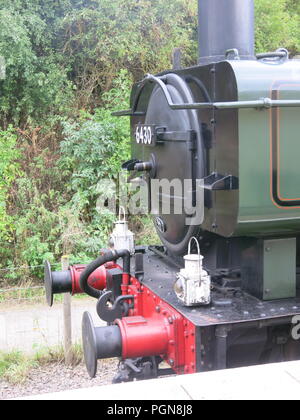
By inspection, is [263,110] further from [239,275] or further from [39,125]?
[39,125]

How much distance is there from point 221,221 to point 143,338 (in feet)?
2.24

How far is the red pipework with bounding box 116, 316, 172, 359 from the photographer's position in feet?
8.23

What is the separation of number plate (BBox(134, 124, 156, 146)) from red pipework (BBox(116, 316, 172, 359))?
1072mm

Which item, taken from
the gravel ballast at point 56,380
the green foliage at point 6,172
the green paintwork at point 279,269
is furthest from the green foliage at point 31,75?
the green paintwork at point 279,269

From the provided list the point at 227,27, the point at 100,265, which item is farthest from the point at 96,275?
the point at 227,27

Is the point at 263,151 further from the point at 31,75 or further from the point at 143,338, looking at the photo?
the point at 31,75

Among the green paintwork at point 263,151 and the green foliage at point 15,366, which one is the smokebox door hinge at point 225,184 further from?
the green foliage at point 15,366

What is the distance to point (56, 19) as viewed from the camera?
27.4 feet

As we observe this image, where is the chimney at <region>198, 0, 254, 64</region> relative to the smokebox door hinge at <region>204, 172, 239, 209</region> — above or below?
above

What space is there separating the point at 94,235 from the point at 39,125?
218 cm

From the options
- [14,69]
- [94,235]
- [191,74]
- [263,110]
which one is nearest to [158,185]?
[191,74]

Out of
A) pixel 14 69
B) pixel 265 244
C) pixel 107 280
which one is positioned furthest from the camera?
pixel 14 69

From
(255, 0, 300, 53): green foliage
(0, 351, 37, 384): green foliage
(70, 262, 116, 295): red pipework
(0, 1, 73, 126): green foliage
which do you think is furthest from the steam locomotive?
(255, 0, 300, 53): green foliage

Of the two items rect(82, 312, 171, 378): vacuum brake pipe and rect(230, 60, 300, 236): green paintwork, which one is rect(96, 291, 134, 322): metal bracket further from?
rect(230, 60, 300, 236): green paintwork
